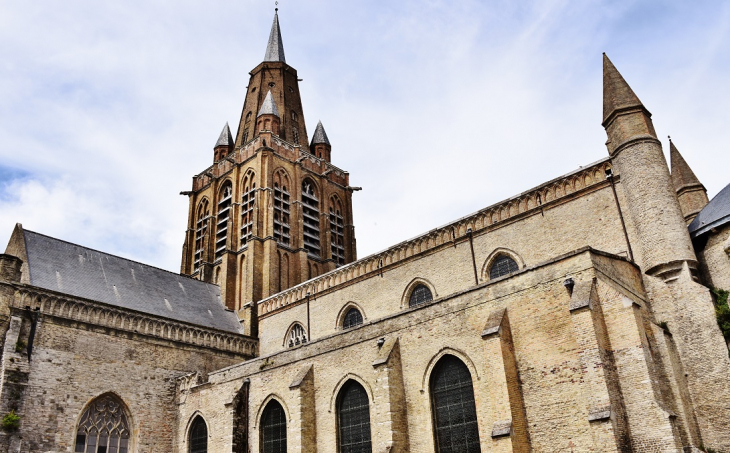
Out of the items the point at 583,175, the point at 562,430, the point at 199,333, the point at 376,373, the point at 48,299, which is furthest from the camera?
the point at 199,333

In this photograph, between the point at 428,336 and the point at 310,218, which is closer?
the point at 428,336

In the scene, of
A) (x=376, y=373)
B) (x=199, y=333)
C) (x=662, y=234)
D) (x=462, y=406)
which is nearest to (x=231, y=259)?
(x=199, y=333)

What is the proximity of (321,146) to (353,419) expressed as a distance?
27207 millimetres

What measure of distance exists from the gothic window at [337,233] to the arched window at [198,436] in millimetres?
16219

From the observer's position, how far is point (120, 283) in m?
28.5

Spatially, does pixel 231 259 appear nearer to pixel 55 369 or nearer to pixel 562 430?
pixel 55 369

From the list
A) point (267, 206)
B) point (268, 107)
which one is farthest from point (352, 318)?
point (268, 107)

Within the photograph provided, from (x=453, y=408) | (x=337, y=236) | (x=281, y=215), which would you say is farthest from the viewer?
(x=337, y=236)

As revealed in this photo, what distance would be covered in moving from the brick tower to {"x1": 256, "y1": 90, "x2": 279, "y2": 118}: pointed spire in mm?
66

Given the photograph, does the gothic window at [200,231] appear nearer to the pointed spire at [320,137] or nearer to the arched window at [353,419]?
the pointed spire at [320,137]

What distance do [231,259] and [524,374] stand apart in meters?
23.0

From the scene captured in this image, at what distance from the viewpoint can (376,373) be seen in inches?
714

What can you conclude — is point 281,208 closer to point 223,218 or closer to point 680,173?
point 223,218

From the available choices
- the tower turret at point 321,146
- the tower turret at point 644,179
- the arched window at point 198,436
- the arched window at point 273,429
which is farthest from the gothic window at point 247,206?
the tower turret at point 644,179
